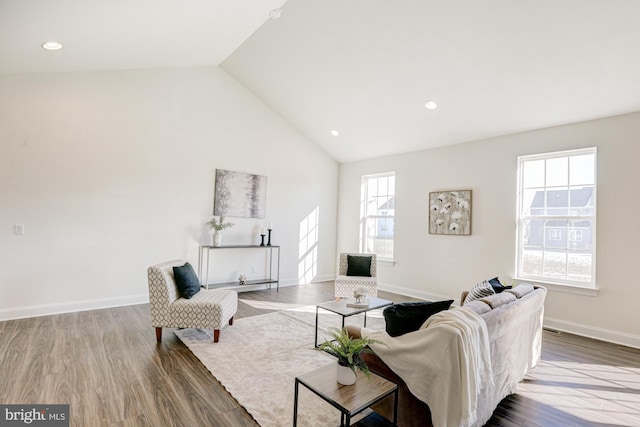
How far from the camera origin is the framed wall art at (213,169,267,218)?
226 inches

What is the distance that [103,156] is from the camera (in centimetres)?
463

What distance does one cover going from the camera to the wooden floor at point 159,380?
227 cm

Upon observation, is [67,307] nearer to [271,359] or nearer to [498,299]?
[271,359]

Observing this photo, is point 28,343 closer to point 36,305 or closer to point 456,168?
point 36,305

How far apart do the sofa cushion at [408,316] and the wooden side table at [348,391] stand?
1.11 feet

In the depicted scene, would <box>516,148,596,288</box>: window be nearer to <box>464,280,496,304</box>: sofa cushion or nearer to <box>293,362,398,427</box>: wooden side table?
<box>464,280,496,304</box>: sofa cushion

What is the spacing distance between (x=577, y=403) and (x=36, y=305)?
5.93 meters

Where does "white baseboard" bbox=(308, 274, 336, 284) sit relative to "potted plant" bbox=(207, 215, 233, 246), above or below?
below

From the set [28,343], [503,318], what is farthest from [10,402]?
[503,318]

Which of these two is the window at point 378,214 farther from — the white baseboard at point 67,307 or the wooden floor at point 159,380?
the white baseboard at point 67,307

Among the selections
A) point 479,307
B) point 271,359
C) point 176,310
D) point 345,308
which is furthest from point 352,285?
point 479,307

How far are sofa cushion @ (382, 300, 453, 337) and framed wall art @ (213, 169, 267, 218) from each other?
4269 mm

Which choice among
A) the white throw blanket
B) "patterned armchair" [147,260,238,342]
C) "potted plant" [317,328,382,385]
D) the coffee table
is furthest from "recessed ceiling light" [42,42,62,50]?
the white throw blanket

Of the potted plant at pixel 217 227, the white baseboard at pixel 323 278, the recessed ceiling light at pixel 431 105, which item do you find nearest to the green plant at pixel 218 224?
the potted plant at pixel 217 227
